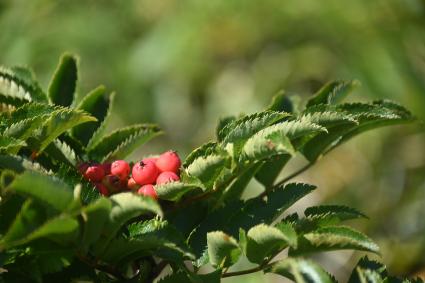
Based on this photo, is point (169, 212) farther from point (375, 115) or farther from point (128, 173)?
point (375, 115)

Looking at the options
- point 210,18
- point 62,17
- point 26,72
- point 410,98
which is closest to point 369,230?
point 410,98

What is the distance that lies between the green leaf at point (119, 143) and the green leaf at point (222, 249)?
231mm

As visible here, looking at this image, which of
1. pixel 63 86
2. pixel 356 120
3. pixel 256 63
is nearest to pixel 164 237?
pixel 356 120

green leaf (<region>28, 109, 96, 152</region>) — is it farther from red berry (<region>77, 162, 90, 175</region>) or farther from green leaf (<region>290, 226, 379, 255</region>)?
green leaf (<region>290, 226, 379, 255</region>)

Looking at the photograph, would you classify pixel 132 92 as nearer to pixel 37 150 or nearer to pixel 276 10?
pixel 276 10

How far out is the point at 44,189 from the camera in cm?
73

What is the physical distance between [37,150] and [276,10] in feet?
8.54

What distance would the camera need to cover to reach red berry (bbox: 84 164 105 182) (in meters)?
0.94

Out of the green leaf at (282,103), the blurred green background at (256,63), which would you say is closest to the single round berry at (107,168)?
the green leaf at (282,103)

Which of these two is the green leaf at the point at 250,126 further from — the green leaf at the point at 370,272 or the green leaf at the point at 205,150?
the green leaf at the point at 370,272

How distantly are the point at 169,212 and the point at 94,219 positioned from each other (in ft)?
0.60

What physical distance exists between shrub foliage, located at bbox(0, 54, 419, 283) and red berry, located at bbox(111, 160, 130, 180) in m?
0.06

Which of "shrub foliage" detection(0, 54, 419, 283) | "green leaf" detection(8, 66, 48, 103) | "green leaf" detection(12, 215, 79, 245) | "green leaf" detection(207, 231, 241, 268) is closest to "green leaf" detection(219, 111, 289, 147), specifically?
"shrub foliage" detection(0, 54, 419, 283)

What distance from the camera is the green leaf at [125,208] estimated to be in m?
0.74
